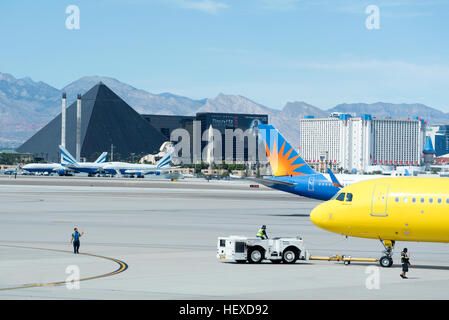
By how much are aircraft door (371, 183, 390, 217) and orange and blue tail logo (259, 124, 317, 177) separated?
36.5 m

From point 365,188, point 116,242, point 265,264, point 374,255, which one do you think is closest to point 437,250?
point 374,255

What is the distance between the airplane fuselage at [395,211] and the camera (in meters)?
37.0

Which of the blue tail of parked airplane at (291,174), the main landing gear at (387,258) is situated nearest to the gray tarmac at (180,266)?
the main landing gear at (387,258)

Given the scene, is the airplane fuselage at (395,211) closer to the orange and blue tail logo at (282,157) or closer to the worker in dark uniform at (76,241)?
the worker in dark uniform at (76,241)

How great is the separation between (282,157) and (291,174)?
2.32 meters

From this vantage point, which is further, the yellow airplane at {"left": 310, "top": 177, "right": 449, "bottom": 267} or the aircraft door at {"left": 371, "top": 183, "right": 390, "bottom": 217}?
the aircraft door at {"left": 371, "top": 183, "right": 390, "bottom": 217}

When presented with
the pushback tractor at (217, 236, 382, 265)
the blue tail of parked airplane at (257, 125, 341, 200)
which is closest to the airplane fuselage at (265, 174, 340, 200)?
the blue tail of parked airplane at (257, 125, 341, 200)

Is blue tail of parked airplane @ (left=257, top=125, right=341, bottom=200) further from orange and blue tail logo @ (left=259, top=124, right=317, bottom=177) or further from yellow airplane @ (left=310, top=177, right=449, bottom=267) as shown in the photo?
yellow airplane @ (left=310, top=177, right=449, bottom=267)

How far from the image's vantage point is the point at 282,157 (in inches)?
2992

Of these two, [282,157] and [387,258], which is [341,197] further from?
[282,157]

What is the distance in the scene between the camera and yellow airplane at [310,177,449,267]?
36969 mm

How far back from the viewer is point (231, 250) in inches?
1487
